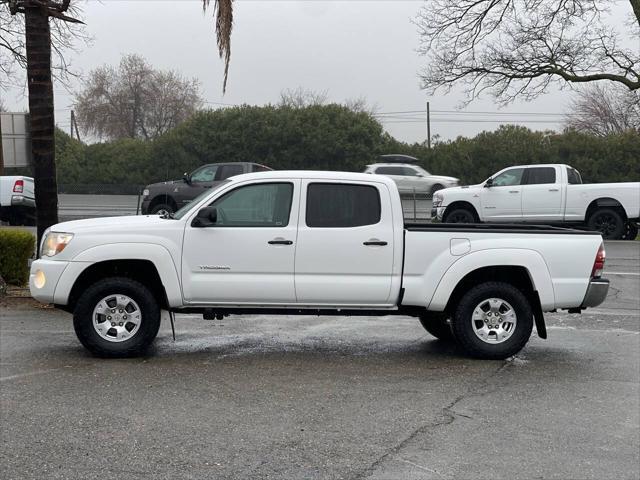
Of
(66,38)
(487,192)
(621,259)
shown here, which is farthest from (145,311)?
(487,192)

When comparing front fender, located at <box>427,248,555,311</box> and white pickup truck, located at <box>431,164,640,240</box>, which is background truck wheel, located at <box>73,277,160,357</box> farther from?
white pickup truck, located at <box>431,164,640,240</box>

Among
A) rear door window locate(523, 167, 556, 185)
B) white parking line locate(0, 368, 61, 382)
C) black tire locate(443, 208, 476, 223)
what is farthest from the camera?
black tire locate(443, 208, 476, 223)

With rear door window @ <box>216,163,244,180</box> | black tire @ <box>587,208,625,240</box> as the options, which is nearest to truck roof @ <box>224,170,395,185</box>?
black tire @ <box>587,208,625,240</box>

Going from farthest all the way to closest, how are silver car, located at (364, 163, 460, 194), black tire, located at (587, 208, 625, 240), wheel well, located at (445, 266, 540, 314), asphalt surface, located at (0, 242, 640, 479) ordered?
1. silver car, located at (364, 163, 460, 194)
2. black tire, located at (587, 208, 625, 240)
3. wheel well, located at (445, 266, 540, 314)
4. asphalt surface, located at (0, 242, 640, 479)

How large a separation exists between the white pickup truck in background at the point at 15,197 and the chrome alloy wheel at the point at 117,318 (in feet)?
62.5

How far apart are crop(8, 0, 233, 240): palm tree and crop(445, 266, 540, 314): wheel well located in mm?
6395

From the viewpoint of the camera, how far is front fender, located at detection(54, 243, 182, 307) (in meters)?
7.67

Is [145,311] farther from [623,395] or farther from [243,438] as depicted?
[623,395]

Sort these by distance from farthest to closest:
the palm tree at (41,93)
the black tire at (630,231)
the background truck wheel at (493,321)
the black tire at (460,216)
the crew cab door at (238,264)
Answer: the black tire at (460,216) < the black tire at (630,231) < the palm tree at (41,93) < the background truck wheel at (493,321) < the crew cab door at (238,264)

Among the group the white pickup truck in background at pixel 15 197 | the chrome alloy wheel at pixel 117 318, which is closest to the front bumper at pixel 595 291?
the chrome alloy wheel at pixel 117 318

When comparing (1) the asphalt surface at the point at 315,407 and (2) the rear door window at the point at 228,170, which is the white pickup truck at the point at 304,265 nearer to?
(1) the asphalt surface at the point at 315,407

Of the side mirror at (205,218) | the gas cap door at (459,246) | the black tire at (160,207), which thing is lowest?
the gas cap door at (459,246)

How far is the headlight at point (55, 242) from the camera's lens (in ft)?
25.4

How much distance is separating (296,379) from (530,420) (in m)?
2.14
